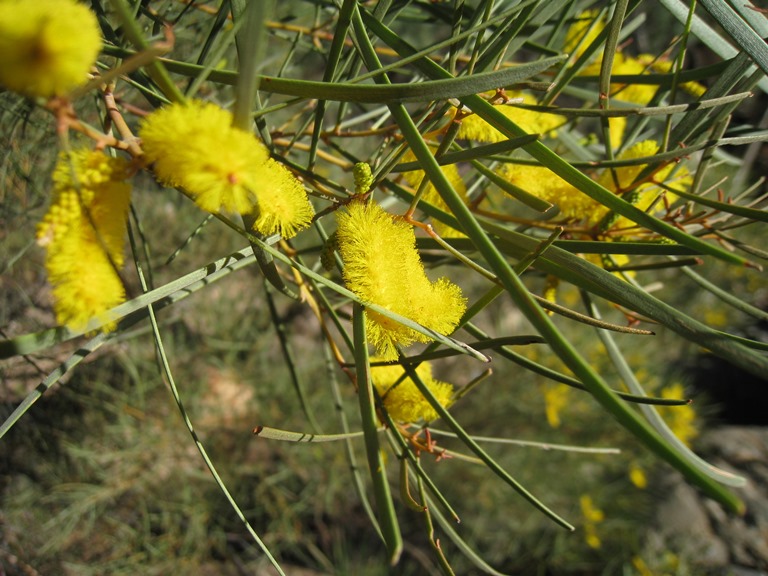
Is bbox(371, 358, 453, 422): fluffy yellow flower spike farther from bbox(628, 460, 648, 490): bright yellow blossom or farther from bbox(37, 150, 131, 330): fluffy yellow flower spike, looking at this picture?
bbox(628, 460, 648, 490): bright yellow blossom

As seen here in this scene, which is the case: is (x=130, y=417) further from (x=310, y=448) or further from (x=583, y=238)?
(x=583, y=238)

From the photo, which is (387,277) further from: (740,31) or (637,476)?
(637,476)

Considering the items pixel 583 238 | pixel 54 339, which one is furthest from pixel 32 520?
pixel 583 238

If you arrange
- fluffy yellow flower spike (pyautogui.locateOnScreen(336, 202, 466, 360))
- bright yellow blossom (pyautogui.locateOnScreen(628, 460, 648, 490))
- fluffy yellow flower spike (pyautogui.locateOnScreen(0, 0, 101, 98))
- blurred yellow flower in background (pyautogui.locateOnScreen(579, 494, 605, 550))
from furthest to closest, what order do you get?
bright yellow blossom (pyautogui.locateOnScreen(628, 460, 648, 490)), blurred yellow flower in background (pyautogui.locateOnScreen(579, 494, 605, 550)), fluffy yellow flower spike (pyautogui.locateOnScreen(336, 202, 466, 360)), fluffy yellow flower spike (pyautogui.locateOnScreen(0, 0, 101, 98))

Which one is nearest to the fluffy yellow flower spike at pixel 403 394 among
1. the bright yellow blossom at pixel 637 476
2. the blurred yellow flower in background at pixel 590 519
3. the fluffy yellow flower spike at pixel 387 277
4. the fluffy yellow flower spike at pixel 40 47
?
the fluffy yellow flower spike at pixel 387 277

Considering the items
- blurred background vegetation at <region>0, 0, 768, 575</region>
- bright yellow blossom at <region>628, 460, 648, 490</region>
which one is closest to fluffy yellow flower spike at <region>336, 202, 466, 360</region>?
blurred background vegetation at <region>0, 0, 768, 575</region>

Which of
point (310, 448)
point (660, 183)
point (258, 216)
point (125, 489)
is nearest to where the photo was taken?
Answer: point (258, 216)

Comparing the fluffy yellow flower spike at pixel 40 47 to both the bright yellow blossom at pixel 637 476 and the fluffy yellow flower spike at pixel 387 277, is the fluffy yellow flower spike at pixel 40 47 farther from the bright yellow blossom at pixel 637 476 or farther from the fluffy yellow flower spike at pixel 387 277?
the bright yellow blossom at pixel 637 476
